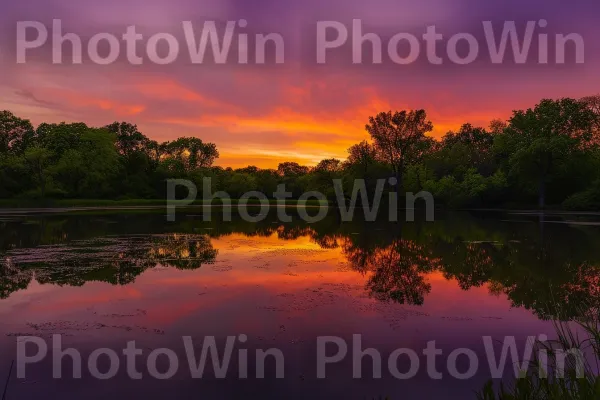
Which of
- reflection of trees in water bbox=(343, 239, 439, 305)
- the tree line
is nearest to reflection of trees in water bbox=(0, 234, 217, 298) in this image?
reflection of trees in water bbox=(343, 239, 439, 305)

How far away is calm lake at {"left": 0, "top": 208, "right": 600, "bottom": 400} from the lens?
7039 millimetres

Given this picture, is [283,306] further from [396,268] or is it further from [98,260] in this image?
[98,260]

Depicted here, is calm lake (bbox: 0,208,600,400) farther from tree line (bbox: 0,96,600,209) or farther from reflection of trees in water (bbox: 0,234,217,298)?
tree line (bbox: 0,96,600,209)

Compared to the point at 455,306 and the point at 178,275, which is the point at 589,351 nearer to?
the point at 455,306

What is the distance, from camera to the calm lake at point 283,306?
277 inches

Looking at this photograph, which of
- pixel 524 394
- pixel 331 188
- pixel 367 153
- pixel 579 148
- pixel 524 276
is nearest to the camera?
pixel 524 394

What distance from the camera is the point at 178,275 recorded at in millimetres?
15602

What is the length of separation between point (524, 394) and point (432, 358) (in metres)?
3.15

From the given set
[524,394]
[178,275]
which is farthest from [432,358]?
[178,275]

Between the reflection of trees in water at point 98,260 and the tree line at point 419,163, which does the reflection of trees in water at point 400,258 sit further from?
the tree line at point 419,163

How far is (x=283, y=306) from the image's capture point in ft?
38.3

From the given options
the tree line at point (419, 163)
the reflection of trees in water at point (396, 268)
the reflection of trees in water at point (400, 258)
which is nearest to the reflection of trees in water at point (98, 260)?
the reflection of trees in water at point (400, 258)

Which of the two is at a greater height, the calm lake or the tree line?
the tree line

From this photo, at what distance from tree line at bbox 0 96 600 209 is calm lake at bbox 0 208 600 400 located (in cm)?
4499
